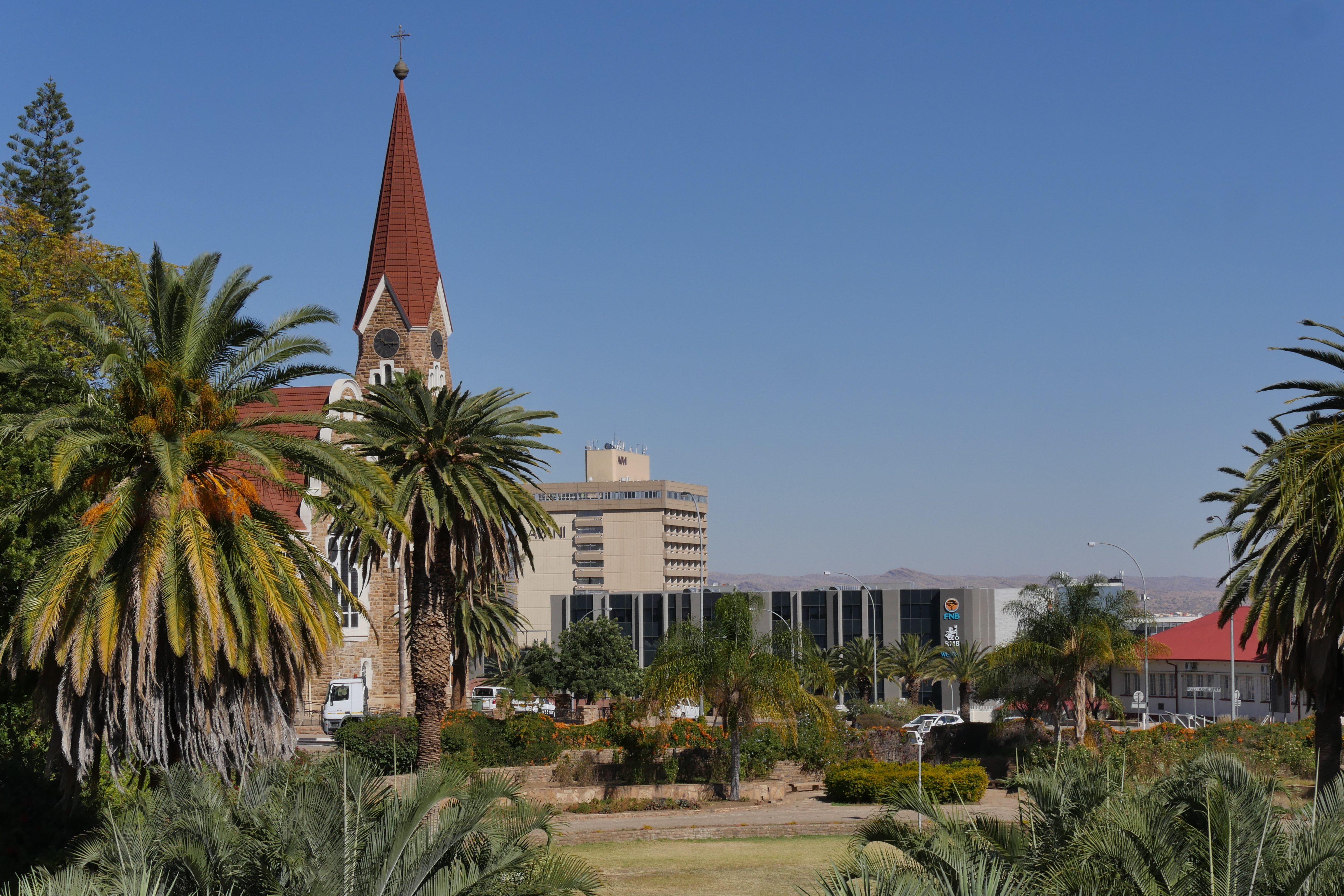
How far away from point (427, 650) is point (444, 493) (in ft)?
12.8

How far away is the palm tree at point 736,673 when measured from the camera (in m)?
31.8

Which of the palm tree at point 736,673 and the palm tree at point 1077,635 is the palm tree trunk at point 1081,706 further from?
the palm tree at point 736,673

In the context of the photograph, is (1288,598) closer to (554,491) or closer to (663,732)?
(663,732)

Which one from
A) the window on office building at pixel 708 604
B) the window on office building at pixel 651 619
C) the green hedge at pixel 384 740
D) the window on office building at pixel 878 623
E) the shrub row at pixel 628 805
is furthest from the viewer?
the window on office building at pixel 651 619

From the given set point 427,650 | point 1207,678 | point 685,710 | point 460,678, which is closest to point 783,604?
point 1207,678

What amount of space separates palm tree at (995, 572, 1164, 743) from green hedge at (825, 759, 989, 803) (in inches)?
244

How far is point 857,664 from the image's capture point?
6806 centimetres

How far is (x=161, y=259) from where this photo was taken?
17344 mm

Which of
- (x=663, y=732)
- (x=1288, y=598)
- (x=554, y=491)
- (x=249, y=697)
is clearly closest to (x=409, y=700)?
(x=663, y=732)

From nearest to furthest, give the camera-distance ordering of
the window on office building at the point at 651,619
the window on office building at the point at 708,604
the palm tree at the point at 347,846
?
the palm tree at the point at 347,846 < the window on office building at the point at 708,604 < the window on office building at the point at 651,619

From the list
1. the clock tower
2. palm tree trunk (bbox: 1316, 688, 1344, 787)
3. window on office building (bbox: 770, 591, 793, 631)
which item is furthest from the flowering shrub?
window on office building (bbox: 770, 591, 793, 631)

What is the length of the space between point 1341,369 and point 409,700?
34.5 m

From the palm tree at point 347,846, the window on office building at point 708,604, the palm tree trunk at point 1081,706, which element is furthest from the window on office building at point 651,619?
the palm tree at point 347,846

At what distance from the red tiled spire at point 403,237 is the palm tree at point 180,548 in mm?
32078
